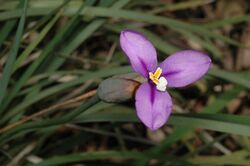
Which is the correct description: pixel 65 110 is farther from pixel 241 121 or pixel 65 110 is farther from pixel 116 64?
pixel 241 121

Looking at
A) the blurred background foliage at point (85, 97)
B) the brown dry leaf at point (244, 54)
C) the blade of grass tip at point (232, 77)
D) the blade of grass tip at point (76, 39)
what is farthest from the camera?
the brown dry leaf at point (244, 54)

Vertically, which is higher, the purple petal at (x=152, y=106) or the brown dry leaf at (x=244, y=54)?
the brown dry leaf at (x=244, y=54)

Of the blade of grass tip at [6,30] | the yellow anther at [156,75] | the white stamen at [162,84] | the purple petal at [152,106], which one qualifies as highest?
the blade of grass tip at [6,30]

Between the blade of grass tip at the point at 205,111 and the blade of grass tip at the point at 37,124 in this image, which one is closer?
the blade of grass tip at the point at 37,124

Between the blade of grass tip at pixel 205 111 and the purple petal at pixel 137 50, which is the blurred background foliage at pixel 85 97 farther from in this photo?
the purple petal at pixel 137 50

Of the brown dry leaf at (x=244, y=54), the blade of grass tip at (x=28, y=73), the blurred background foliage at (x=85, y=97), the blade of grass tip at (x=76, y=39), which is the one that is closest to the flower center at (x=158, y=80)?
the blurred background foliage at (x=85, y=97)

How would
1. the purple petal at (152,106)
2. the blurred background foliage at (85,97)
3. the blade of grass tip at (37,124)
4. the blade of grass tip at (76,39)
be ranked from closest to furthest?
the purple petal at (152,106) < the blade of grass tip at (37,124) < the blurred background foliage at (85,97) < the blade of grass tip at (76,39)

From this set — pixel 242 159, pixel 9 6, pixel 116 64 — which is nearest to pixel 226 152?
pixel 242 159
